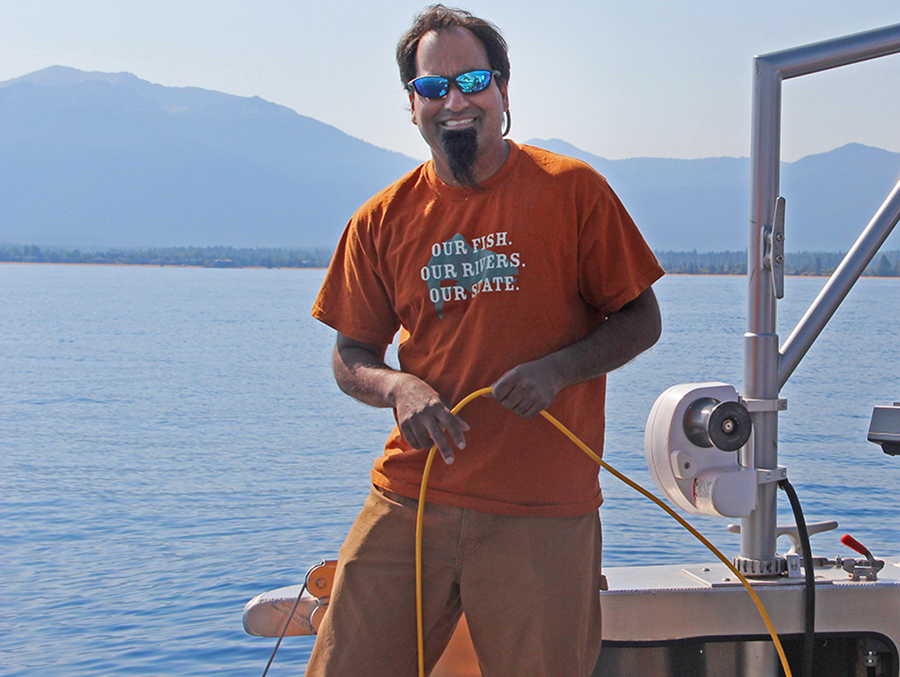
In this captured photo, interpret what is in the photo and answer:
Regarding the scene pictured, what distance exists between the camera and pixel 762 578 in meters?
2.18

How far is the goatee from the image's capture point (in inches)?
71.8

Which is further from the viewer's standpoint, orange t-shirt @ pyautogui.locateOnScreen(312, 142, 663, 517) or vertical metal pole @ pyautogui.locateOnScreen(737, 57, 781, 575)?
vertical metal pole @ pyautogui.locateOnScreen(737, 57, 781, 575)

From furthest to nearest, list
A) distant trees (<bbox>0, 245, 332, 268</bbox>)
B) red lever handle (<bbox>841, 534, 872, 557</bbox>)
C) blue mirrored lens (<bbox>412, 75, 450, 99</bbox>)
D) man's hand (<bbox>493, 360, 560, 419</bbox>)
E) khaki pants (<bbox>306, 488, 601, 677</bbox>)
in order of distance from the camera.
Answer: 1. distant trees (<bbox>0, 245, 332, 268</bbox>)
2. red lever handle (<bbox>841, 534, 872, 557</bbox>)
3. blue mirrored lens (<bbox>412, 75, 450, 99</bbox>)
4. khaki pants (<bbox>306, 488, 601, 677</bbox>)
5. man's hand (<bbox>493, 360, 560, 419</bbox>)

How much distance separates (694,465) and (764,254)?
0.48 m

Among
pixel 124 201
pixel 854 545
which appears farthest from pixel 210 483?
pixel 124 201

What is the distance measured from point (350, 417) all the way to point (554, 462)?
1362cm

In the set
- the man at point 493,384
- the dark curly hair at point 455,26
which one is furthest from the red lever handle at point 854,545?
the dark curly hair at point 455,26

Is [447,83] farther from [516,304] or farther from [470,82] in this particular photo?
[516,304]

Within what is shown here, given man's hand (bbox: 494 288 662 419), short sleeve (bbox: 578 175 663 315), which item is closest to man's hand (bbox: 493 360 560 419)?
man's hand (bbox: 494 288 662 419)

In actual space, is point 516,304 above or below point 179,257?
above

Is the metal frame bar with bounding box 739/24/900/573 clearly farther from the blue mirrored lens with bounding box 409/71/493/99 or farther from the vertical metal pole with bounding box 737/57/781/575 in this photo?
the blue mirrored lens with bounding box 409/71/493/99

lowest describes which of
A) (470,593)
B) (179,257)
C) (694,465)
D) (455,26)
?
(179,257)

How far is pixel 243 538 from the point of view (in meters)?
8.01

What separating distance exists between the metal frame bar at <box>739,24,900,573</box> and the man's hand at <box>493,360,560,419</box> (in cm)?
66
